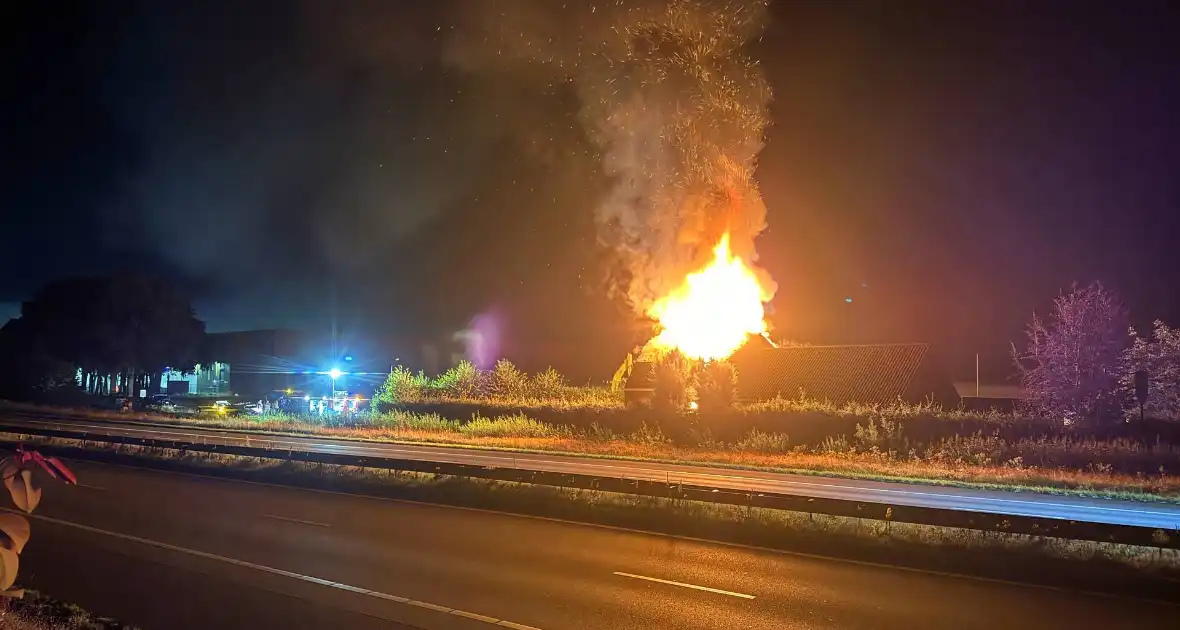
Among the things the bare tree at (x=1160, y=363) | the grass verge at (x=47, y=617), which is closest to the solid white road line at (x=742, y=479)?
the grass verge at (x=47, y=617)

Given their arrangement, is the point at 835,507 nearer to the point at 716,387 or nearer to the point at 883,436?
the point at 883,436

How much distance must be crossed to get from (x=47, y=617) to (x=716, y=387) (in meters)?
29.9

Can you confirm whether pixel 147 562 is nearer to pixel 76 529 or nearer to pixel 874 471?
pixel 76 529

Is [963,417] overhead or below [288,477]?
overhead

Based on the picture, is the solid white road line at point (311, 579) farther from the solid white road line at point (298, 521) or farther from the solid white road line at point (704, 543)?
the solid white road line at point (298, 521)

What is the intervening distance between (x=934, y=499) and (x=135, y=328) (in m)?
72.7

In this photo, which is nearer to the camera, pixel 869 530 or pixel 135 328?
pixel 869 530

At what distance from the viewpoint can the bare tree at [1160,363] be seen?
46.0 meters

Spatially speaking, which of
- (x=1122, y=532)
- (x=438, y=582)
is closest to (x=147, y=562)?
(x=438, y=582)

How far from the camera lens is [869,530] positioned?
46.8 feet

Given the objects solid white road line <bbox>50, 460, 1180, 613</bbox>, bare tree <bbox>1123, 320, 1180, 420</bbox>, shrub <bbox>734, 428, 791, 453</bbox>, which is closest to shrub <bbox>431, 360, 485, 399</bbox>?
shrub <bbox>734, 428, 791, 453</bbox>

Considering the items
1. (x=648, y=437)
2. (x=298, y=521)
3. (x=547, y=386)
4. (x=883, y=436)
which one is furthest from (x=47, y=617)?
(x=547, y=386)

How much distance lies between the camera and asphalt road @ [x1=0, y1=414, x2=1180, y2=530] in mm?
18125

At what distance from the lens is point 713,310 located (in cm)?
4834
